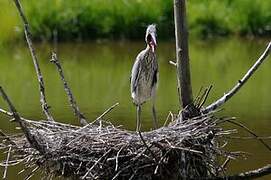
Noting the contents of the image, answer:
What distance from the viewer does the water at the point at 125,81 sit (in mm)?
9828

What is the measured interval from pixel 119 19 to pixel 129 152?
1499 cm

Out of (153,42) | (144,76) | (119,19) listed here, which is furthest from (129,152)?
(119,19)

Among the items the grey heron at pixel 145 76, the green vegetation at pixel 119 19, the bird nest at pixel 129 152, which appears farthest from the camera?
the green vegetation at pixel 119 19

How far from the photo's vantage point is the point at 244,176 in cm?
497

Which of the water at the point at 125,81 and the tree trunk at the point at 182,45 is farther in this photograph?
the water at the point at 125,81

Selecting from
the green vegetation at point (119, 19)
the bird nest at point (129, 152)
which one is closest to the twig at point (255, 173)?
the bird nest at point (129, 152)

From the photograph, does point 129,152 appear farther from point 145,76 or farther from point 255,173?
point 145,76

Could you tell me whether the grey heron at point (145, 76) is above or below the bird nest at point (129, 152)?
above

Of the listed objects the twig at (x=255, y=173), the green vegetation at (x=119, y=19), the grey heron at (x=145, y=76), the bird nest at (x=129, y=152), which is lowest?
the twig at (x=255, y=173)

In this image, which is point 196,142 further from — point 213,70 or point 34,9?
point 34,9

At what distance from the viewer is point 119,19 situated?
1975 cm

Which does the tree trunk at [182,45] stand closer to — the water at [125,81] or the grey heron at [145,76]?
the grey heron at [145,76]

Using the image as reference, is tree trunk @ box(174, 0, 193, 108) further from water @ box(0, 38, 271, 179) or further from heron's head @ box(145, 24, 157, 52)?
water @ box(0, 38, 271, 179)

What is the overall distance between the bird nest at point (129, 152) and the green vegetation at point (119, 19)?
46.4ft
